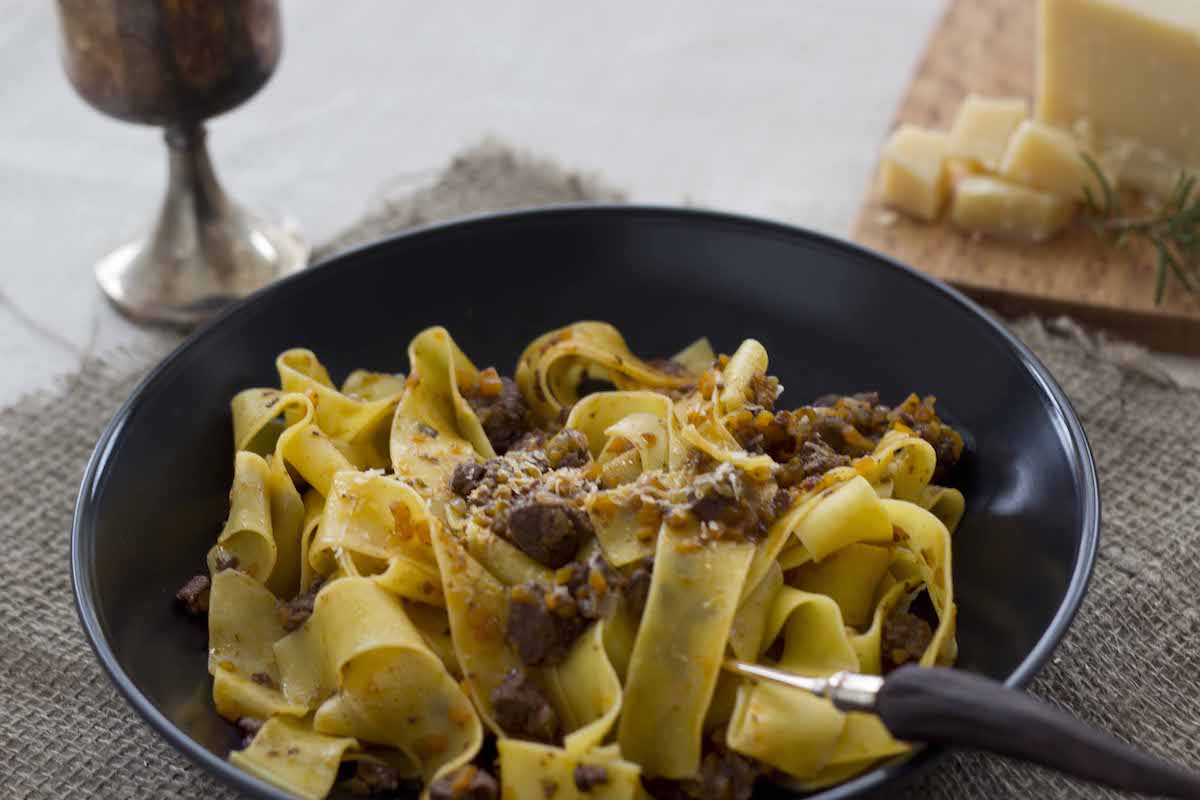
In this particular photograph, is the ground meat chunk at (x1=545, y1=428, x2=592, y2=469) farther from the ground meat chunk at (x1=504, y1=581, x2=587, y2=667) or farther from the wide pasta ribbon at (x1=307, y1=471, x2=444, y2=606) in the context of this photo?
the ground meat chunk at (x1=504, y1=581, x2=587, y2=667)

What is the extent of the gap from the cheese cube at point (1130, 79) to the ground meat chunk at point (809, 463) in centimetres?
248

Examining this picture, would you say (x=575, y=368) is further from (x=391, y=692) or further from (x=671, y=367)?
(x=391, y=692)

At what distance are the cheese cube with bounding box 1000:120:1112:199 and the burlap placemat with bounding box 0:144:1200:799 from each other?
571 mm

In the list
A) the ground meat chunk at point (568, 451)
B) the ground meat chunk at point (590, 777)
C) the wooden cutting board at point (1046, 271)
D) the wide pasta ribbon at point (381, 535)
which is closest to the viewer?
the ground meat chunk at point (590, 777)

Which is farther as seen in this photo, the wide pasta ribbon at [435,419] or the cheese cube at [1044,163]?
the cheese cube at [1044,163]

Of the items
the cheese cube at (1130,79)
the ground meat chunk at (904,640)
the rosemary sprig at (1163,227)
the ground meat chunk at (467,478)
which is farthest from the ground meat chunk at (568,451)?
the cheese cube at (1130,79)

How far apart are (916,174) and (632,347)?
4.67 feet

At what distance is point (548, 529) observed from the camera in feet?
9.94

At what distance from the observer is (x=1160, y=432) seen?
4.11 metres

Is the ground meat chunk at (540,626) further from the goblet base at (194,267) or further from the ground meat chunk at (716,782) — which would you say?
the goblet base at (194,267)

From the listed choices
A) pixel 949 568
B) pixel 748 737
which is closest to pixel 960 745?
pixel 748 737

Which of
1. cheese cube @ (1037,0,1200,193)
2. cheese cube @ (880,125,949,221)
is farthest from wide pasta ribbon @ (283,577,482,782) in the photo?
cheese cube @ (1037,0,1200,193)

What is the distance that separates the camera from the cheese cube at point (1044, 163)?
4.82 m

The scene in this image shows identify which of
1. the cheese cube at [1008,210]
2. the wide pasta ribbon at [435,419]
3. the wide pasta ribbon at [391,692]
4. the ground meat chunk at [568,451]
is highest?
the cheese cube at [1008,210]
